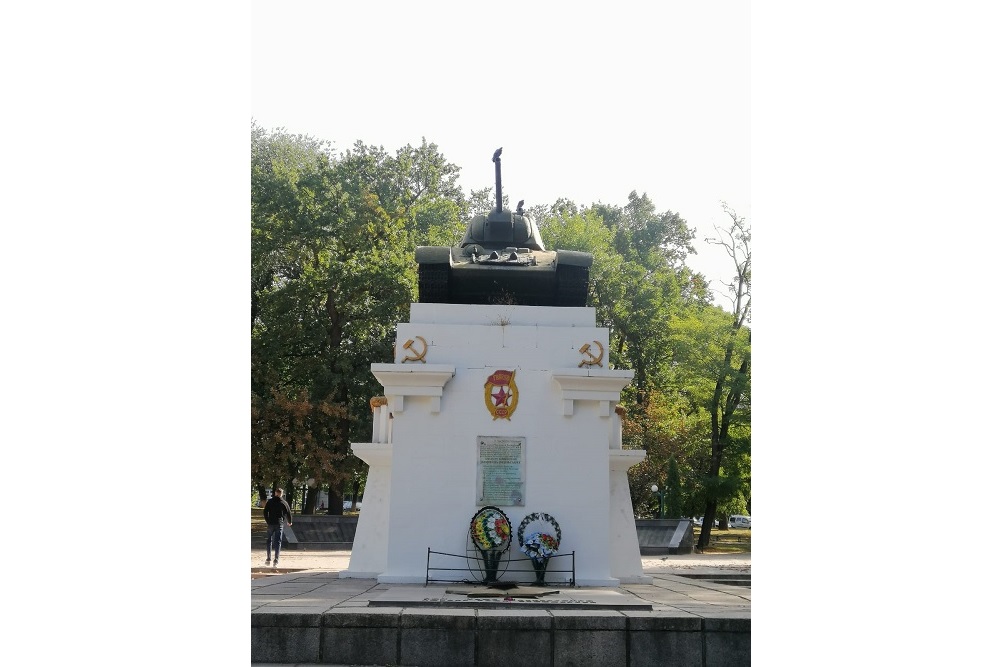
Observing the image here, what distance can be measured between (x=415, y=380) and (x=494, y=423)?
875 millimetres

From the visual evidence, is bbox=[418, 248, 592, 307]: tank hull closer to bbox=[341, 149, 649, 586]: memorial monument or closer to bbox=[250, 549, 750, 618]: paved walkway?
bbox=[341, 149, 649, 586]: memorial monument

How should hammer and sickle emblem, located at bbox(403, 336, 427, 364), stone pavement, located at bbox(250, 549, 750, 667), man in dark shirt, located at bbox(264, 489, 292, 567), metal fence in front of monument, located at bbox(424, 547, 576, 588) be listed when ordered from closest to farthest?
stone pavement, located at bbox(250, 549, 750, 667) < metal fence in front of monument, located at bbox(424, 547, 576, 588) < hammer and sickle emblem, located at bbox(403, 336, 427, 364) < man in dark shirt, located at bbox(264, 489, 292, 567)

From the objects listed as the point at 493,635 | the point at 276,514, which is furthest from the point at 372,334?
the point at 493,635

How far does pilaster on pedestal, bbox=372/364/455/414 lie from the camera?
976 centimetres

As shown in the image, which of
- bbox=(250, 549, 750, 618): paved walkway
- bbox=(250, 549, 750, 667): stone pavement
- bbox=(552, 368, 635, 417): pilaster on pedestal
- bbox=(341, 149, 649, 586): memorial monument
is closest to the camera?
bbox=(250, 549, 750, 667): stone pavement

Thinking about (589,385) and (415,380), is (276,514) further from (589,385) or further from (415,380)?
(589,385)

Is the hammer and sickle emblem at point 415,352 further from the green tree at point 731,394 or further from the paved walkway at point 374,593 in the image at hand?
the green tree at point 731,394

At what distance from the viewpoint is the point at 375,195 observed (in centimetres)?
2522

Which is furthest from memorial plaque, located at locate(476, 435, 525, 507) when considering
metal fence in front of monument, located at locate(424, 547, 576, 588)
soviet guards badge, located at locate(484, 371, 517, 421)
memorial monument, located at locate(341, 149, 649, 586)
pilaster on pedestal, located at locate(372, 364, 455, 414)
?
pilaster on pedestal, located at locate(372, 364, 455, 414)

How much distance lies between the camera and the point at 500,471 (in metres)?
9.78

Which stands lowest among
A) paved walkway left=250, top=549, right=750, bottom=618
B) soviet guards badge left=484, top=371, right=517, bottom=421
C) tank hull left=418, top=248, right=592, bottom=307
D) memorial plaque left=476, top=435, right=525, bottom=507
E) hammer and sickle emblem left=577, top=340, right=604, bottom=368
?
paved walkway left=250, top=549, right=750, bottom=618

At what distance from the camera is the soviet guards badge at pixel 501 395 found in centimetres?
990

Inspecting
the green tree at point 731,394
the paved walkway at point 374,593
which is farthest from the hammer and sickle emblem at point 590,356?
the green tree at point 731,394

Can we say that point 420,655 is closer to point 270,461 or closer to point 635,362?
point 270,461
